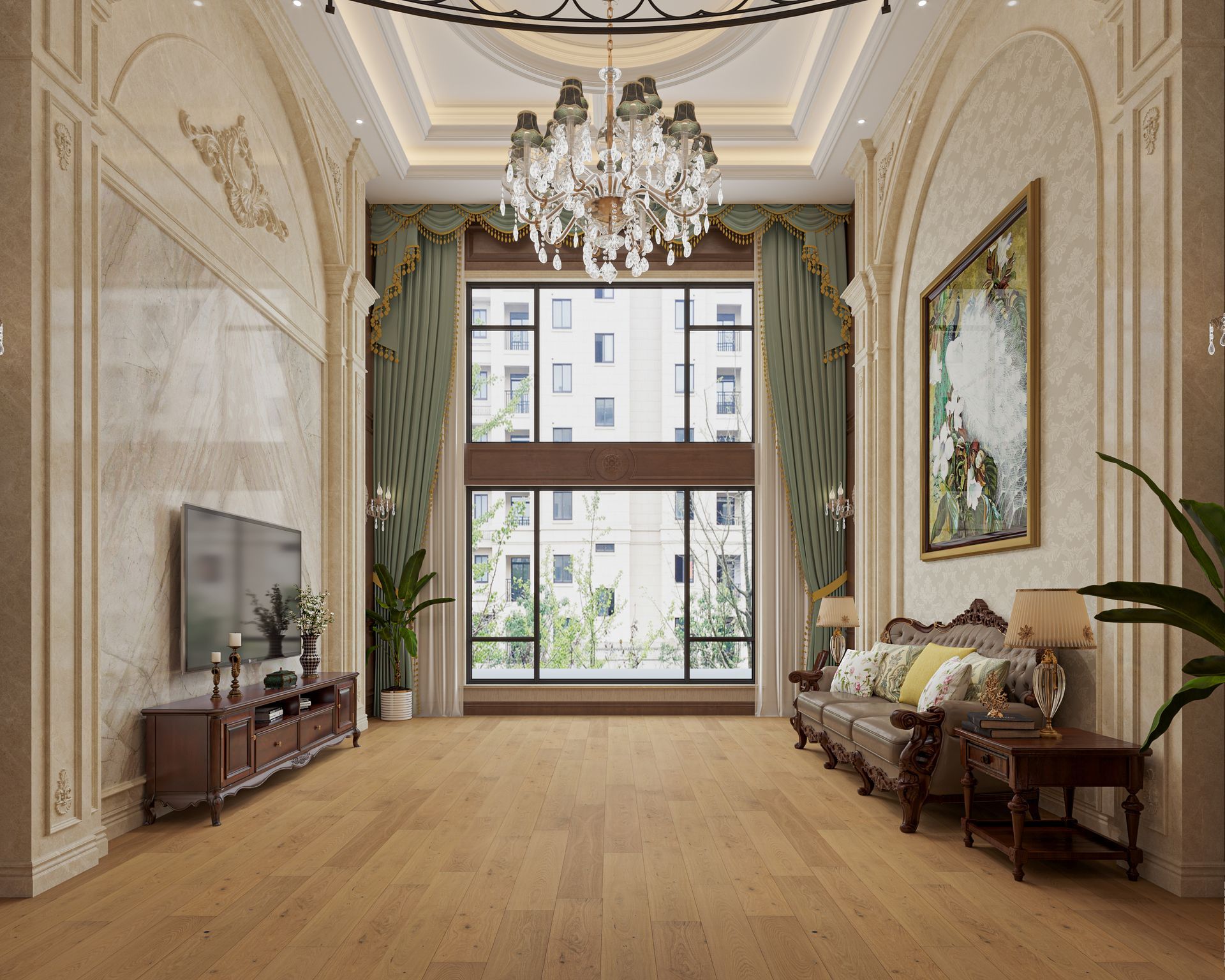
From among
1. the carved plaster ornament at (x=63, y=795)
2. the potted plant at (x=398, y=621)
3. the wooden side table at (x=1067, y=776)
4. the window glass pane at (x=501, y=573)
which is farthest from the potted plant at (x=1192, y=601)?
the window glass pane at (x=501, y=573)

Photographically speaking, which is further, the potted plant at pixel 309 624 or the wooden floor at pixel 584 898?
the potted plant at pixel 309 624

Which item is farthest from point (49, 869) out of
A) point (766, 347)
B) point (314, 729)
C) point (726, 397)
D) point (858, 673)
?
point (766, 347)

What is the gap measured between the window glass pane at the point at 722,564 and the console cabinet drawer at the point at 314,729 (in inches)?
155

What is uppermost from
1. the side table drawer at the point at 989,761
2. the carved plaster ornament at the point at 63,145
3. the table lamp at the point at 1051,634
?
the carved plaster ornament at the point at 63,145

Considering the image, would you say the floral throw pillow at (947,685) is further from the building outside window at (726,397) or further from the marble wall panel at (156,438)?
the building outside window at (726,397)

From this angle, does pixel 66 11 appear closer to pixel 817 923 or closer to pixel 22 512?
pixel 22 512

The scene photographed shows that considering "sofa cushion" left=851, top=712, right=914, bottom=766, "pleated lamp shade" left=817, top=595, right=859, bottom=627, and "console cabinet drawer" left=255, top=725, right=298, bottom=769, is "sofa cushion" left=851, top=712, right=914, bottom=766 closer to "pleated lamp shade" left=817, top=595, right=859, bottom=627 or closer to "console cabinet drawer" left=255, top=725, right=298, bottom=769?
"pleated lamp shade" left=817, top=595, right=859, bottom=627

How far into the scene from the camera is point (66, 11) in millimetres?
4246

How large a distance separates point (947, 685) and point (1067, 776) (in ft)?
4.15

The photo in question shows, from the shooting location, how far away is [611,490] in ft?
32.5

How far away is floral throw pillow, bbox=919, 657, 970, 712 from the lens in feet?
17.4

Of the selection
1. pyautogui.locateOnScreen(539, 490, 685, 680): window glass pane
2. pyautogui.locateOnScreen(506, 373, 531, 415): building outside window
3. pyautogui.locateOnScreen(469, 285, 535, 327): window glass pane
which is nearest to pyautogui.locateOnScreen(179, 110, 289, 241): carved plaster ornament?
pyautogui.locateOnScreen(469, 285, 535, 327): window glass pane

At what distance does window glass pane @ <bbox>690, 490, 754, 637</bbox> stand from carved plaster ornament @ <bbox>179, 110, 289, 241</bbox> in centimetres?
487

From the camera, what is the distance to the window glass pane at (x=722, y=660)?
9773mm
